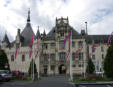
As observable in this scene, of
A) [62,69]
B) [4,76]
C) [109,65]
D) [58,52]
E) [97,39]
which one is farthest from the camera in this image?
[97,39]

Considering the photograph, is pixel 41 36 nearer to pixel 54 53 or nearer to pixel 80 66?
pixel 54 53

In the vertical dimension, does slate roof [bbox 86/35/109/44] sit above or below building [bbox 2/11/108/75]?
above

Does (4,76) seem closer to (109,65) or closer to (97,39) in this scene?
(109,65)

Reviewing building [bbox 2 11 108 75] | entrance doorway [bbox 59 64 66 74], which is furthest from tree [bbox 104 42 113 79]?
entrance doorway [bbox 59 64 66 74]

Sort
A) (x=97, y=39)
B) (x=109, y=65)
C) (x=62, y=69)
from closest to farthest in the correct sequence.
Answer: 1. (x=109, y=65)
2. (x=62, y=69)
3. (x=97, y=39)

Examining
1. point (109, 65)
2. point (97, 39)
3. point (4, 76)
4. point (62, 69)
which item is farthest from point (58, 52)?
point (4, 76)

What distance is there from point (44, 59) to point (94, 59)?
18.0 meters

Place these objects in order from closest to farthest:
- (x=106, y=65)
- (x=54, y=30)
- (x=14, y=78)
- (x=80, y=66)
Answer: (x=106, y=65), (x=14, y=78), (x=80, y=66), (x=54, y=30)

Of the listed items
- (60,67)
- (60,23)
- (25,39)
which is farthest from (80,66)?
(25,39)

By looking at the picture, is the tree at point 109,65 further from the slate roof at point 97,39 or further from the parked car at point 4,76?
the slate roof at point 97,39

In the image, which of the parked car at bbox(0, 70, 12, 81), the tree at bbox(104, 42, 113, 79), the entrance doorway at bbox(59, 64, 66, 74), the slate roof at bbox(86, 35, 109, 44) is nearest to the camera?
the parked car at bbox(0, 70, 12, 81)

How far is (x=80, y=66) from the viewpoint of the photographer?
6047 cm

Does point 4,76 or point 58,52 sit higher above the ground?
point 58,52

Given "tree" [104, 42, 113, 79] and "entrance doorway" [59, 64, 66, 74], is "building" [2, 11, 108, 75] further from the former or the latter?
"tree" [104, 42, 113, 79]
